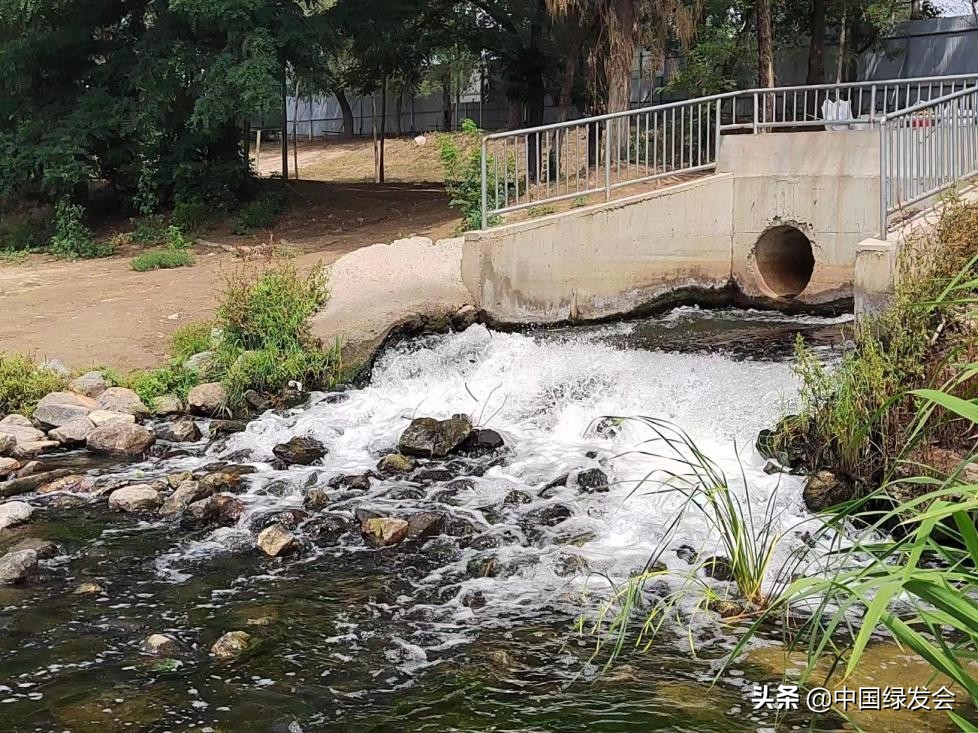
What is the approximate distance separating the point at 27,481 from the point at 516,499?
4298 millimetres

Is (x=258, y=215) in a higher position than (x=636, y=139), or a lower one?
lower

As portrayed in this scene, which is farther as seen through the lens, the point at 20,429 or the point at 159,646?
the point at 20,429

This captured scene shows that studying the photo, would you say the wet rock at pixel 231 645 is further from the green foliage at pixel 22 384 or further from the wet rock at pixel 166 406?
the green foliage at pixel 22 384

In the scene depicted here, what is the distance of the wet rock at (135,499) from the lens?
28.2 feet

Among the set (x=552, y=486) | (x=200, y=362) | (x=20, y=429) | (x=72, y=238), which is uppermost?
(x=72, y=238)

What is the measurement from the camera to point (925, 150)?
10.6 m

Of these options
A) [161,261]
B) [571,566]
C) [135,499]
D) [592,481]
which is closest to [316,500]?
[135,499]

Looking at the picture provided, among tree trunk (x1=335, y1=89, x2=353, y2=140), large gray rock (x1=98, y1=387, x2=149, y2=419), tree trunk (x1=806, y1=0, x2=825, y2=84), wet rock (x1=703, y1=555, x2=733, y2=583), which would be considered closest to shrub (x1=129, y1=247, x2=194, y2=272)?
large gray rock (x1=98, y1=387, x2=149, y2=419)

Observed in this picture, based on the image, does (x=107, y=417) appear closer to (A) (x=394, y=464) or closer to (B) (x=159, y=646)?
(A) (x=394, y=464)

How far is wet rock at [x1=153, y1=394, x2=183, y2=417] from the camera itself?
37.0 feet

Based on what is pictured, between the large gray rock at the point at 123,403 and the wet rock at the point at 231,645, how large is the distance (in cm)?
551

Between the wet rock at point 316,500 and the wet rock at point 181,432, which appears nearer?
the wet rock at point 316,500

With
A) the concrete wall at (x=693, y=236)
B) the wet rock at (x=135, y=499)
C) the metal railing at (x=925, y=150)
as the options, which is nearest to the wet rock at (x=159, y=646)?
the wet rock at (x=135, y=499)

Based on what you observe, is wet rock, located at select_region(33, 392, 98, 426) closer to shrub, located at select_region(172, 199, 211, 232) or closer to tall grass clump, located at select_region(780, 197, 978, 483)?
tall grass clump, located at select_region(780, 197, 978, 483)
